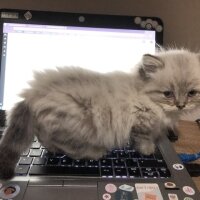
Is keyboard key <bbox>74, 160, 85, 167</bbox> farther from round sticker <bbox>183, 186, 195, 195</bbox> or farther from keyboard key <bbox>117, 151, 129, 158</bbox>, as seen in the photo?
round sticker <bbox>183, 186, 195, 195</bbox>

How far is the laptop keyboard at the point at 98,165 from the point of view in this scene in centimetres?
57

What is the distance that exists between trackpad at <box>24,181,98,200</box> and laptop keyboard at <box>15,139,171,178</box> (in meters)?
0.04

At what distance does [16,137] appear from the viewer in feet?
1.80

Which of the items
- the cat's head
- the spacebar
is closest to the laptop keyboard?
the spacebar

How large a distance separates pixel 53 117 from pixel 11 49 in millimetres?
355

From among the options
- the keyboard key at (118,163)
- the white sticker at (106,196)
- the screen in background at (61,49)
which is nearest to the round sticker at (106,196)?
the white sticker at (106,196)

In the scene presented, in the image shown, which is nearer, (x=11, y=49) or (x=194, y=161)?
(x=194, y=161)

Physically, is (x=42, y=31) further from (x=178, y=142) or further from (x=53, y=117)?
(x=178, y=142)

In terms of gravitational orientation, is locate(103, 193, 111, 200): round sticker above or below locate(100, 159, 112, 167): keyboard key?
below

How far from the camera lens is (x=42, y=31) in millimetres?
829

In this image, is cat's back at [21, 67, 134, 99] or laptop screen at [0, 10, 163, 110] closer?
cat's back at [21, 67, 134, 99]

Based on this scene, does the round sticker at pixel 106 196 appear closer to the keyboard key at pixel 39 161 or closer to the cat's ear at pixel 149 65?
the keyboard key at pixel 39 161

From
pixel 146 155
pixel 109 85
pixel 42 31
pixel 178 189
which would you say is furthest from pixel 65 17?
pixel 178 189

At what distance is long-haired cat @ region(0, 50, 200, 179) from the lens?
55 centimetres
